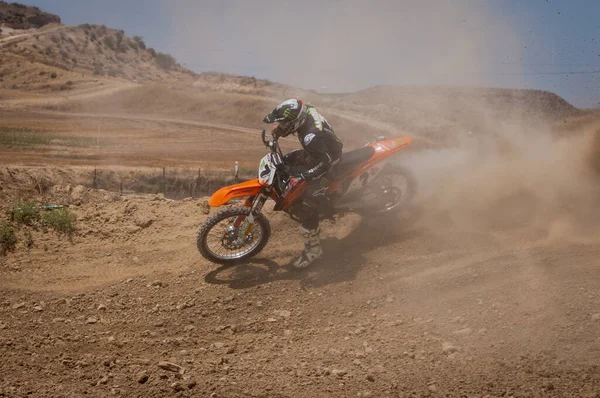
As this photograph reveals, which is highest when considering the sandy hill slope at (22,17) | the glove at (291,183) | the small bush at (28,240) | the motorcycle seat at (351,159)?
the sandy hill slope at (22,17)

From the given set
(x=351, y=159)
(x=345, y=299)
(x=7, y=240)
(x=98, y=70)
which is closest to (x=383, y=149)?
(x=351, y=159)

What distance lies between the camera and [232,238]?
636 cm

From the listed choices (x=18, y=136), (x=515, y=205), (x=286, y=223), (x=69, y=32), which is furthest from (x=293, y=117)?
(x=69, y=32)

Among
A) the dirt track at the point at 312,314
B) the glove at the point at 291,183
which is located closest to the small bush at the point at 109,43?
the dirt track at the point at 312,314

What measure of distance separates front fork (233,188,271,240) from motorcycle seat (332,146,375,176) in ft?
3.84

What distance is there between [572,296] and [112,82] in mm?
45342

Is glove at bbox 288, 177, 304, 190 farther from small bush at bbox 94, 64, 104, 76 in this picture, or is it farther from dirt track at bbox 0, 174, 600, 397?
small bush at bbox 94, 64, 104, 76

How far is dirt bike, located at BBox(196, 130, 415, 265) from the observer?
6.23m

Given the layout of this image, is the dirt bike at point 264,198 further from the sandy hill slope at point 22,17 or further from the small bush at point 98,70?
the sandy hill slope at point 22,17

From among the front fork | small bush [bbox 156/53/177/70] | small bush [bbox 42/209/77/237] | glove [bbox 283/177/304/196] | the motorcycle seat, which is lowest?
small bush [bbox 42/209/77/237]

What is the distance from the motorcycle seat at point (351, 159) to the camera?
701 centimetres

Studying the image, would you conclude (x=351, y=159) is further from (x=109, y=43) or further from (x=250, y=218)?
(x=109, y=43)

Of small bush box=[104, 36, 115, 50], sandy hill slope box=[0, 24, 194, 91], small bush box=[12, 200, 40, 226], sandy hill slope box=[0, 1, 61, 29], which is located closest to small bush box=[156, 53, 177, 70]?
sandy hill slope box=[0, 24, 194, 91]

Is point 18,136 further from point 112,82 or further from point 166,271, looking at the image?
point 112,82
